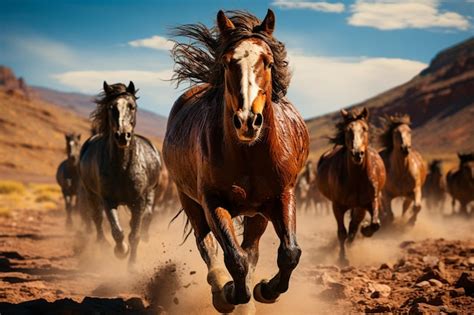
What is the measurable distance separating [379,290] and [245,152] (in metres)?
3.12

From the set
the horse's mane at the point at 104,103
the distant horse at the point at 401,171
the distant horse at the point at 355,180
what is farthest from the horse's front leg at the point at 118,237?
the distant horse at the point at 401,171

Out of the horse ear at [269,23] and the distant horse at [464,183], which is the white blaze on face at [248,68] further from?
the distant horse at [464,183]

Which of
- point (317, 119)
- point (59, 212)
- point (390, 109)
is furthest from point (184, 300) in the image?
point (317, 119)

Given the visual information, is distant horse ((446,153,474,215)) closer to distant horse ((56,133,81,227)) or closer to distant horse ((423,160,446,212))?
distant horse ((423,160,446,212))

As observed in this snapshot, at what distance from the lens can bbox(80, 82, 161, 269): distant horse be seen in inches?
353

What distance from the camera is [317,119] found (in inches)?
7018

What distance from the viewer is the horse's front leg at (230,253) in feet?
15.2

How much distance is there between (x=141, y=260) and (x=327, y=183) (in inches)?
165

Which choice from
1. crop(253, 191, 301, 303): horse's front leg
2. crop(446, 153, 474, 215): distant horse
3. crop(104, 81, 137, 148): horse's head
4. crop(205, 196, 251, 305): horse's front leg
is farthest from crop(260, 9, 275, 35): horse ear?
crop(446, 153, 474, 215): distant horse

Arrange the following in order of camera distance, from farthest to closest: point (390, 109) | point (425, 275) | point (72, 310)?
point (390, 109) < point (425, 275) < point (72, 310)

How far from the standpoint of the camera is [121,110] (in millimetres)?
8680

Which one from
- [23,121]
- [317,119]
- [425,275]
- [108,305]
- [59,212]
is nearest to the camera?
[108,305]

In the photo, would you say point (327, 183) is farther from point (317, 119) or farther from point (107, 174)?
point (317, 119)

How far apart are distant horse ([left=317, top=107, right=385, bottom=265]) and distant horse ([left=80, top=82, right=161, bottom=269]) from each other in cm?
348
